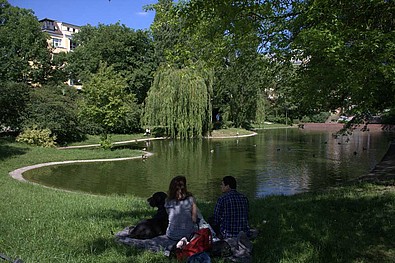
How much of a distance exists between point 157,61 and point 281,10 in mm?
36899

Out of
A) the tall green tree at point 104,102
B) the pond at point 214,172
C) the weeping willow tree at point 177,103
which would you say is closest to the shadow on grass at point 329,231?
the pond at point 214,172

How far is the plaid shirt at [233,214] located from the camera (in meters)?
4.96

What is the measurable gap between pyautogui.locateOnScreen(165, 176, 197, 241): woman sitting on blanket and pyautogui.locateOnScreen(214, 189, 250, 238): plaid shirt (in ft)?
1.34

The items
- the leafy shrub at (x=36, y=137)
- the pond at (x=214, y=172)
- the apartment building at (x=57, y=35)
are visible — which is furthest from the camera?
the apartment building at (x=57, y=35)

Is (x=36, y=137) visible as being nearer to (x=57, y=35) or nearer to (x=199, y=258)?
(x=199, y=258)

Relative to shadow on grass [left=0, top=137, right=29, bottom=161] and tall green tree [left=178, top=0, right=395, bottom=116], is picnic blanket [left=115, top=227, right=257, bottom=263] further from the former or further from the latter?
shadow on grass [left=0, top=137, right=29, bottom=161]

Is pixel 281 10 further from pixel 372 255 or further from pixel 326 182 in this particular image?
pixel 326 182

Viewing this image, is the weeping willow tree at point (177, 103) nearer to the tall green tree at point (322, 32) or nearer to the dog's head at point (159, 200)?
the tall green tree at point (322, 32)

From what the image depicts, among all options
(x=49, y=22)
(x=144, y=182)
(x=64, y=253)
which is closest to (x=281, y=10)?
(x=64, y=253)

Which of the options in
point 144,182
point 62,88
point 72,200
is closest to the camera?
point 72,200

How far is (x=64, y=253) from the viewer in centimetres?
453

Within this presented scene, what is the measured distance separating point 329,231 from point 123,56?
38.0 meters

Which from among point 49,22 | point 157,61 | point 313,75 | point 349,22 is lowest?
point 313,75

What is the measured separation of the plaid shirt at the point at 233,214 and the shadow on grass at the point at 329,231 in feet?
1.17
